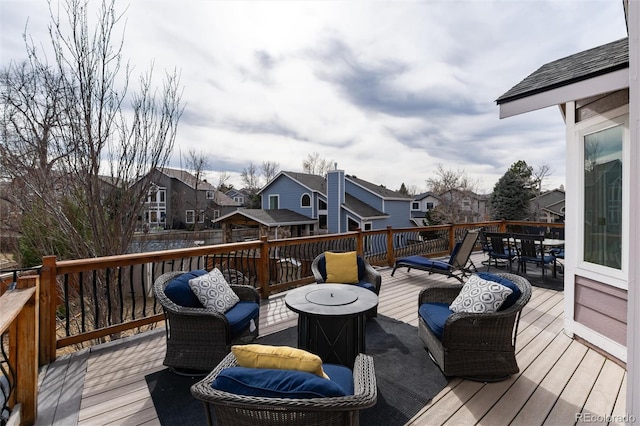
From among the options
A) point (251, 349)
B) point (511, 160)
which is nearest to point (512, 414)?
point (251, 349)

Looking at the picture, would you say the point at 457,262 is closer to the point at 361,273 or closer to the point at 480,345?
the point at 361,273

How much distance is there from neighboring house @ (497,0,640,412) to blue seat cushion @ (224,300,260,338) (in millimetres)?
3321

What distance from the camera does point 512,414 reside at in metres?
2.15

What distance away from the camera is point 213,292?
2.95 metres

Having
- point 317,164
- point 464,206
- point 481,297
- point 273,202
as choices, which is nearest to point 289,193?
point 273,202

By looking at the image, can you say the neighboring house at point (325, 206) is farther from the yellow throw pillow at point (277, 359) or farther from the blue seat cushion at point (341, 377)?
the yellow throw pillow at point (277, 359)

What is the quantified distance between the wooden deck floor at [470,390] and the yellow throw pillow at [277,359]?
4.19 feet

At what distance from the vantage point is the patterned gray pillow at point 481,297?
8.48 feet

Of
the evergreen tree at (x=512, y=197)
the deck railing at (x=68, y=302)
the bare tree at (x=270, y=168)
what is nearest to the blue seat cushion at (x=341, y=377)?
the deck railing at (x=68, y=302)

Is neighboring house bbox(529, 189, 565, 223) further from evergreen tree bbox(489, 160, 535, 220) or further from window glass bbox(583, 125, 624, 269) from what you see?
window glass bbox(583, 125, 624, 269)

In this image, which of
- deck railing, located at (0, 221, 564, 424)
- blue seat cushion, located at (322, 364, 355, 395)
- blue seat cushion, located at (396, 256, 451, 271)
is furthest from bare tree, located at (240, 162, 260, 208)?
blue seat cushion, located at (322, 364, 355, 395)

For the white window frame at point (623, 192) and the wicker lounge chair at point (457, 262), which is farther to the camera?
the wicker lounge chair at point (457, 262)

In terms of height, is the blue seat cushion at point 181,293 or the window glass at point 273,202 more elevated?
the window glass at point 273,202

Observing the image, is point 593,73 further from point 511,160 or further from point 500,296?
point 511,160
